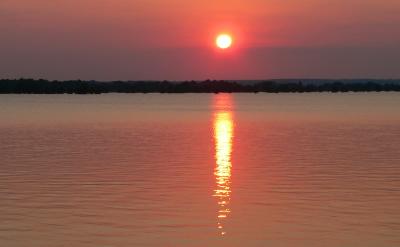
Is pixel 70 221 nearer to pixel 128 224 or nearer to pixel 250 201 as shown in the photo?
pixel 128 224

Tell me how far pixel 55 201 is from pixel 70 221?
354cm

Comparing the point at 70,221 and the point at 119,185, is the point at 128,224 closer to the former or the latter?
the point at 70,221

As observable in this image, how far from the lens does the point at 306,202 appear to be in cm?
2519

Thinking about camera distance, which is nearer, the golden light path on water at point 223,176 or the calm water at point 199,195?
the calm water at point 199,195

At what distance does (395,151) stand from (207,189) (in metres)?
17.0

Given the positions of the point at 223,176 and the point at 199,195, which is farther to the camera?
the point at 223,176

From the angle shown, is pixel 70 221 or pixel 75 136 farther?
pixel 75 136

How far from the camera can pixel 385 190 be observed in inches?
1093

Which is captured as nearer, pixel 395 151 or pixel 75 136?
pixel 395 151

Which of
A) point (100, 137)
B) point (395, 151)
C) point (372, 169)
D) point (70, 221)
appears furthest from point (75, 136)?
point (70, 221)

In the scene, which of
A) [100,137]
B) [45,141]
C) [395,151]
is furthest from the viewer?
[100,137]

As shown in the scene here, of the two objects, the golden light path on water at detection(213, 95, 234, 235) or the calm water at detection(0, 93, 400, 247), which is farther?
the golden light path on water at detection(213, 95, 234, 235)

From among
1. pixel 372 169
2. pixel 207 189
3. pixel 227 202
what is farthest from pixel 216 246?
pixel 372 169

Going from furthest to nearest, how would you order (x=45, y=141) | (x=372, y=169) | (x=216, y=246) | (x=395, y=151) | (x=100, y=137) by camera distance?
(x=100, y=137) < (x=45, y=141) < (x=395, y=151) < (x=372, y=169) < (x=216, y=246)
